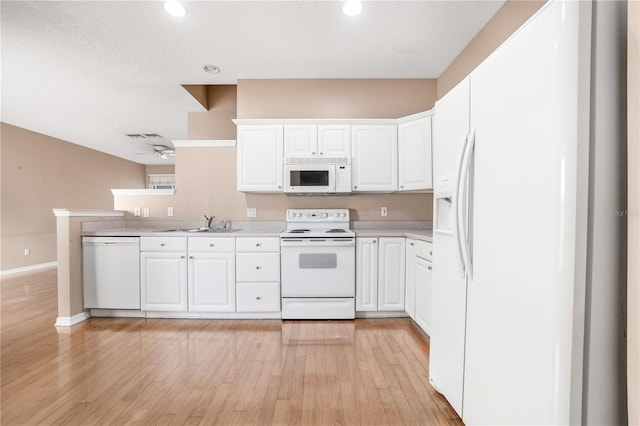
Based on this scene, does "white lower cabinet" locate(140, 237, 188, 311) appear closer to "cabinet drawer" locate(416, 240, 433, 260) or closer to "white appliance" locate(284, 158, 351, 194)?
"white appliance" locate(284, 158, 351, 194)

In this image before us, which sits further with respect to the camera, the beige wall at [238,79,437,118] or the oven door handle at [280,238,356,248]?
the beige wall at [238,79,437,118]

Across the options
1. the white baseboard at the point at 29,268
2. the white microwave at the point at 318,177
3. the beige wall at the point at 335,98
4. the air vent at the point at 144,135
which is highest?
the air vent at the point at 144,135

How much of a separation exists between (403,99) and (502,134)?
271 centimetres

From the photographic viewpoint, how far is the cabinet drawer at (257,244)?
3051 millimetres

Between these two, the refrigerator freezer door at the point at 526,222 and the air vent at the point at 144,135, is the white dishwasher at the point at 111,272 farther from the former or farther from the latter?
the air vent at the point at 144,135

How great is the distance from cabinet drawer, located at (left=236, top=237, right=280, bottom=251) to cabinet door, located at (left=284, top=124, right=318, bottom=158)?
100 cm

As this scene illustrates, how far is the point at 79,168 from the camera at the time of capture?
685cm

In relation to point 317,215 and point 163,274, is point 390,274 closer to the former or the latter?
point 317,215

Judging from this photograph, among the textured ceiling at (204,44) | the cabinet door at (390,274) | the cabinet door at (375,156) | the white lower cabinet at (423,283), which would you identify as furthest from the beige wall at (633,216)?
the cabinet door at (375,156)

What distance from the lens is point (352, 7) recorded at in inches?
89.8

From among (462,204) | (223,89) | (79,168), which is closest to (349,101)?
(223,89)

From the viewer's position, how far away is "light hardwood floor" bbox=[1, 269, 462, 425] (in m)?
1.63

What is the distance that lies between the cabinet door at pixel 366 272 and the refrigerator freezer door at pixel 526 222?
5.54 feet

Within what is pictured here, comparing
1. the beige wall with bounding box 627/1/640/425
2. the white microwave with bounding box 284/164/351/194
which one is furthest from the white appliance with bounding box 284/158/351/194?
the beige wall with bounding box 627/1/640/425
